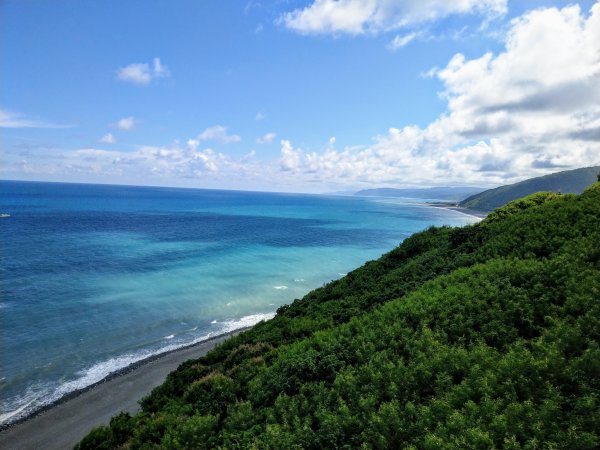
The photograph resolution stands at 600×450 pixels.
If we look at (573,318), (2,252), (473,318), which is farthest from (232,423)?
(2,252)

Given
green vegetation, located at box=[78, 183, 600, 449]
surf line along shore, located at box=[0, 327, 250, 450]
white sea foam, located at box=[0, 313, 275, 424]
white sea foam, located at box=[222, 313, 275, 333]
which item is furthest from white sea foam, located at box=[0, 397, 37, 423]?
white sea foam, located at box=[222, 313, 275, 333]

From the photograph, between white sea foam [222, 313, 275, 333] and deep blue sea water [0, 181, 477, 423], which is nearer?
deep blue sea water [0, 181, 477, 423]

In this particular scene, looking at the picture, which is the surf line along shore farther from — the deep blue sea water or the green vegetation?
the green vegetation

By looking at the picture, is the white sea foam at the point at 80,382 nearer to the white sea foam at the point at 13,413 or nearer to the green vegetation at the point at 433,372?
the white sea foam at the point at 13,413

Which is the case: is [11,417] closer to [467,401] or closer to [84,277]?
[467,401]

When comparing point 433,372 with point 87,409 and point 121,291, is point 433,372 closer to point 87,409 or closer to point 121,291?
point 87,409

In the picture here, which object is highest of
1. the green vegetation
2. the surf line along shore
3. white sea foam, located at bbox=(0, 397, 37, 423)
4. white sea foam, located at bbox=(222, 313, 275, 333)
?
the green vegetation
